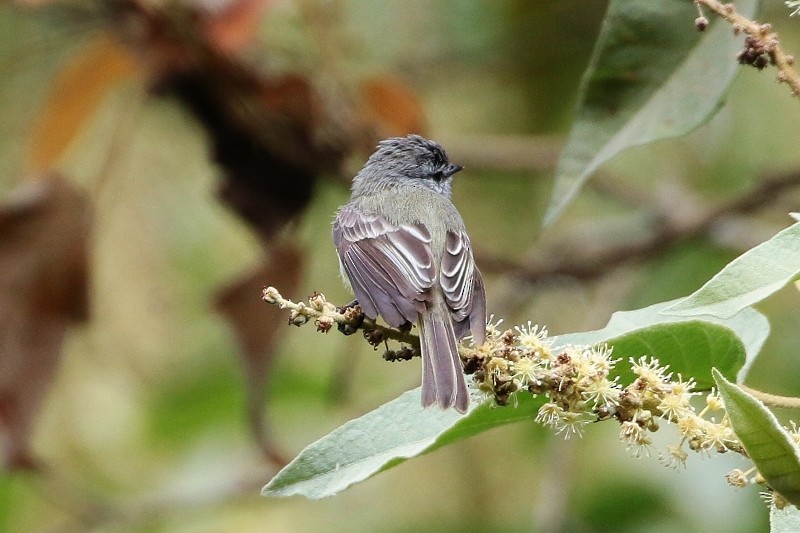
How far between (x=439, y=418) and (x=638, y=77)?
0.99 metres

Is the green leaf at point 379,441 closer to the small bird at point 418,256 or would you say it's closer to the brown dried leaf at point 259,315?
the small bird at point 418,256

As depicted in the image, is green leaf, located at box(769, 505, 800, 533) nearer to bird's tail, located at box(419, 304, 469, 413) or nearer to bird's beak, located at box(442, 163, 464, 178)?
bird's tail, located at box(419, 304, 469, 413)

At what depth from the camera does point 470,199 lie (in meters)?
5.43

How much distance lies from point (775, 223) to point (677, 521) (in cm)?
193

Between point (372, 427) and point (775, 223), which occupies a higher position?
point (775, 223)

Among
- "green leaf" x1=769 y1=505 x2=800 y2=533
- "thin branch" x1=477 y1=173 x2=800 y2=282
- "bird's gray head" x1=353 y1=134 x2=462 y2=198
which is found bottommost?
"green leaf" x1=769 y1=505 x2=800 y2=533

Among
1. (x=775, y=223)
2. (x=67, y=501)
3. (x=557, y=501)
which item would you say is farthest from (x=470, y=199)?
(x=67, y=501)

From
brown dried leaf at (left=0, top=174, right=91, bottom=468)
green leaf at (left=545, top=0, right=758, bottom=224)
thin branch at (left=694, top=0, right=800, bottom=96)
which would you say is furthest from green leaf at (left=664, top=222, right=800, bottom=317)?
brown dried leaf at (left=0, top=174, right=91, bottom=468)

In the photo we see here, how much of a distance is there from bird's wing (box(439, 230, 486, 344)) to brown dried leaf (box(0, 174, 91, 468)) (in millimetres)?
1284

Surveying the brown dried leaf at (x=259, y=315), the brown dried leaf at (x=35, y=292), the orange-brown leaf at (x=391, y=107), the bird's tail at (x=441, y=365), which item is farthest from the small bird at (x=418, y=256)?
the brown dried leaf at (x=35, y=292)

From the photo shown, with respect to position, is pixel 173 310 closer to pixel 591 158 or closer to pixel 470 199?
pixel 470 199

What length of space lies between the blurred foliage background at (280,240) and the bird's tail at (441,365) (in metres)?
1.24

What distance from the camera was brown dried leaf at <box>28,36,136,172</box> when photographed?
13.2ft

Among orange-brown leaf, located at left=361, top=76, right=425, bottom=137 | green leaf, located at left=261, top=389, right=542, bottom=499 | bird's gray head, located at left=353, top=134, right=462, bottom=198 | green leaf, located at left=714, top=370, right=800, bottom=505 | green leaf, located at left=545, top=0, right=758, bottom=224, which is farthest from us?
orange-brown leaf, located at left=361, top=76, right=425, bottom=137
